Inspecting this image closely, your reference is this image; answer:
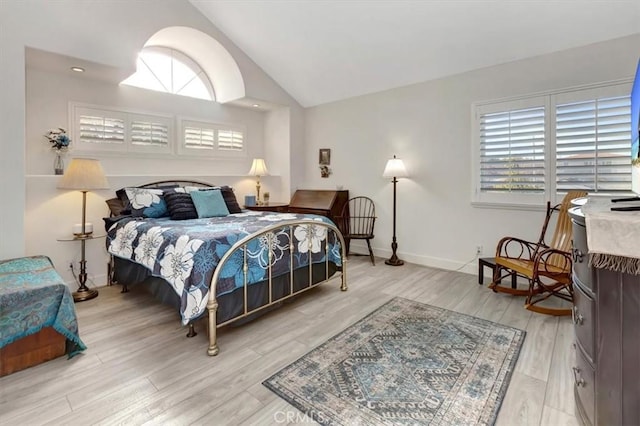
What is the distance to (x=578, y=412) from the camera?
5.00 feet

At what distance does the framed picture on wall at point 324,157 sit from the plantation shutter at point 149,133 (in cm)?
248

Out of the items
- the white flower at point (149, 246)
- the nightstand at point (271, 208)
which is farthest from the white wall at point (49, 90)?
the nightstand at point (271, 208)

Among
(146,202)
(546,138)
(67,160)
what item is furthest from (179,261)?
(546,138)

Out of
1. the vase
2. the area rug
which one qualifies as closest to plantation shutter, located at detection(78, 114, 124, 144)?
the vase

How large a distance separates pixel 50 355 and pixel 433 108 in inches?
184

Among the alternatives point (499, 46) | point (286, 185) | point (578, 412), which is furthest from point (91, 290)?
point (499, 46)

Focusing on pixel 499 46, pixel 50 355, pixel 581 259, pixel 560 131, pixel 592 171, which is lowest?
pixel 50 355

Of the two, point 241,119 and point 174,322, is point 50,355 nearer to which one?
point 174,322

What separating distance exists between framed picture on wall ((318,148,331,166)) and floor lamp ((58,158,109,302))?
3326 mm

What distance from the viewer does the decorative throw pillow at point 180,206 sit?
354cm

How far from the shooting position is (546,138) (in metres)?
3.50

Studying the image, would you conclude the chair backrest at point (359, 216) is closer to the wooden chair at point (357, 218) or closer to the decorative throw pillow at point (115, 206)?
the wooden chair at point (357, 218)

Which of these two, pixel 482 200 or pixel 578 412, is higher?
→ pixel 482 200

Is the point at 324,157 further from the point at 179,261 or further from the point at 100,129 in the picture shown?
the point at 179,261
